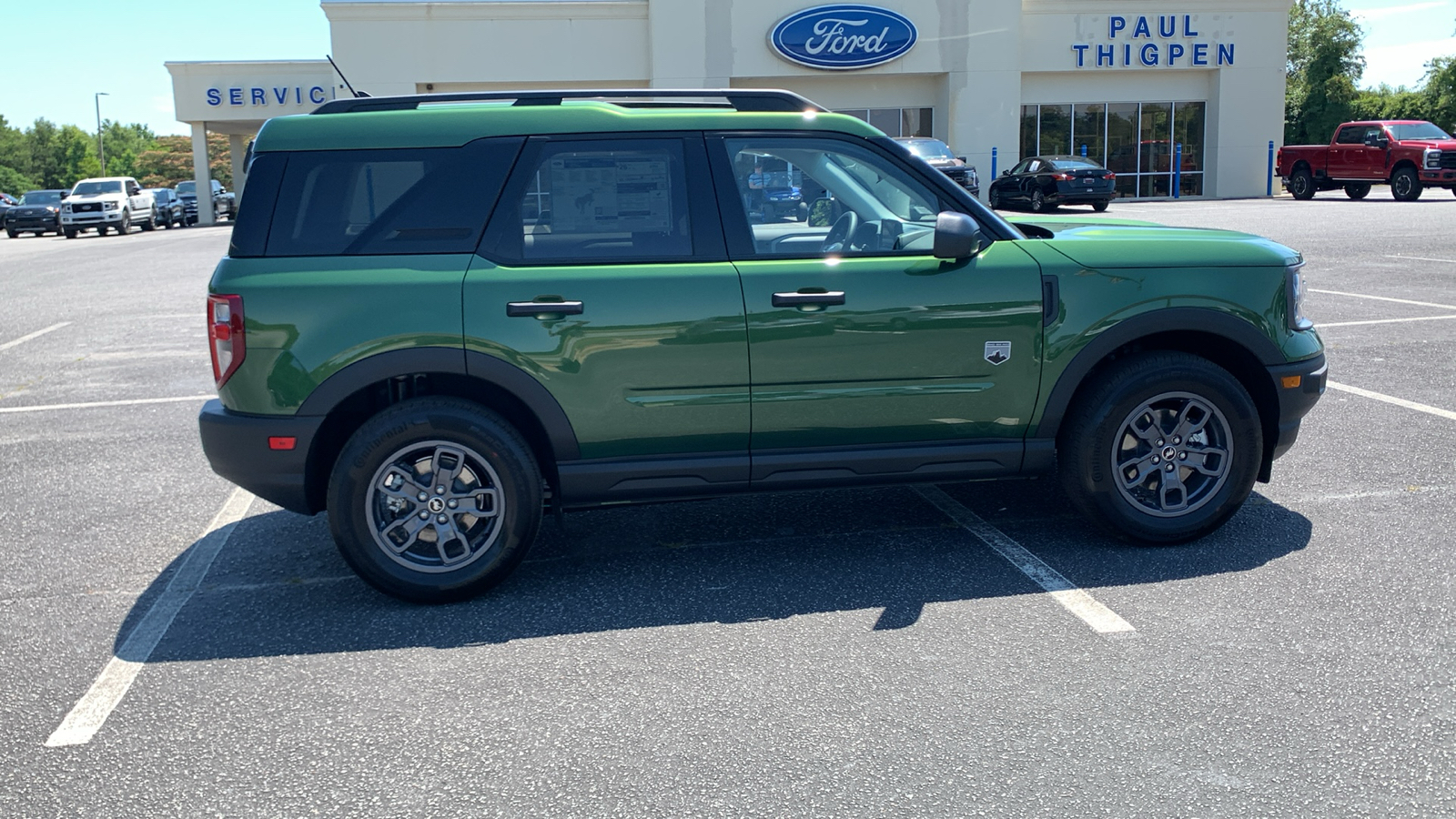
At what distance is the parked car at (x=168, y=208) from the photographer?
45.5 metres

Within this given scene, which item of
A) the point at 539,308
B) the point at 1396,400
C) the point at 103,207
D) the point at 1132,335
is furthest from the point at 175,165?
the point at 1132,335

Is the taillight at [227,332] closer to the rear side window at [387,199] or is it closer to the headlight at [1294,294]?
the rear side window at [387,199]

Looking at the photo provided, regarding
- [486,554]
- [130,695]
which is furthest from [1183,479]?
[130,695]

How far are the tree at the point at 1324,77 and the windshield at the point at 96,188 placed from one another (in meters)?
49.1

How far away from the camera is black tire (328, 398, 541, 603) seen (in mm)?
4539

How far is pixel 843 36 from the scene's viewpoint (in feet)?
118

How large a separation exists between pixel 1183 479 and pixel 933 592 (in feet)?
4.15

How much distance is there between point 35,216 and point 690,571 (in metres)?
45.0

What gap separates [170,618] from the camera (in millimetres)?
4570

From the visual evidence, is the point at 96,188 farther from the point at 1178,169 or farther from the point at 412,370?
the point at 412,370

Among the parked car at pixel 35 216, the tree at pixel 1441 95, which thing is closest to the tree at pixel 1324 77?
the tree at pixel 1441 95

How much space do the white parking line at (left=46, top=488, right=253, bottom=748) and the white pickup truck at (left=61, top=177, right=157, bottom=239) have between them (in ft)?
131

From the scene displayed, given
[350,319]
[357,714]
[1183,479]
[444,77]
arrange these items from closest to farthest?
1. [357,714]
2. [350,319]
3. [1183,479]
4. [444,77]

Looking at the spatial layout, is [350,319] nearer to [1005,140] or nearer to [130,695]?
[130,695]
